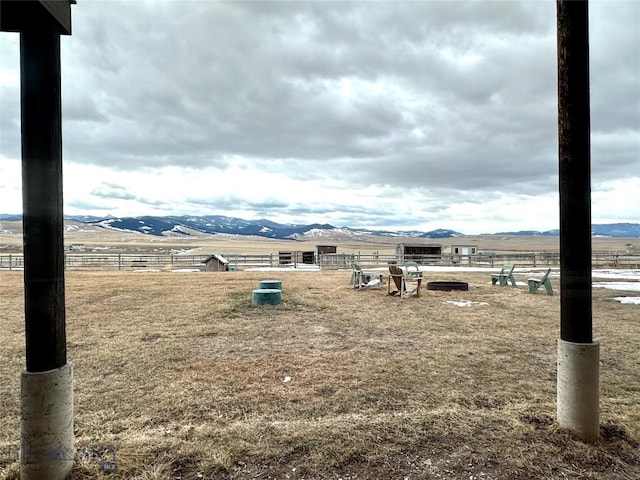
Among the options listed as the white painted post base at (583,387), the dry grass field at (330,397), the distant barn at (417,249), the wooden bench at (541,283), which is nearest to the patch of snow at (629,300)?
the wooden bench at (541,283)

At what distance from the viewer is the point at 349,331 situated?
26.7 feet

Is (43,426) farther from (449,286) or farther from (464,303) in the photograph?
(449,286)

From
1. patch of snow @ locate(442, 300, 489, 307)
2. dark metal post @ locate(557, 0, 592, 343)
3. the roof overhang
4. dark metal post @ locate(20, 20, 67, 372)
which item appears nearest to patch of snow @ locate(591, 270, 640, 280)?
patch of snow @ locate(442, 300, 489, 307)

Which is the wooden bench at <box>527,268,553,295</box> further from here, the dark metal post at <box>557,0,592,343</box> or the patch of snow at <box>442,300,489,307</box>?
the dark metal post at <box>557,0,592,343</box>

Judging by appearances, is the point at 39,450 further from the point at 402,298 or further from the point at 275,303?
the point at 402,298

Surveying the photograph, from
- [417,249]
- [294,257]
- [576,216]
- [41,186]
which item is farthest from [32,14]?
[417,249]

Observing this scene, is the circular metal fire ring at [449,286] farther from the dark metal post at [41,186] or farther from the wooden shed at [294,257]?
the wooden shed at [294,257]

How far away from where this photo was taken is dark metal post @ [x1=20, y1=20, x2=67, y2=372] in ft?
8.95

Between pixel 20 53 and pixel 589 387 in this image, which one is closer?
pixel 20 53

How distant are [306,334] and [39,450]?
208 inches

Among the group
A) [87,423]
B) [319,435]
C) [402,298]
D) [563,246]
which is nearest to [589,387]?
[563,246]

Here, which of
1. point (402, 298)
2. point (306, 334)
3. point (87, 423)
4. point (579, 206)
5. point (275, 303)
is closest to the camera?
point (579, 206)

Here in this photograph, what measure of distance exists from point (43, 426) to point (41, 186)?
1.71m

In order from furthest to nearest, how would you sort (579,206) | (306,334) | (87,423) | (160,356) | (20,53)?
(306,334), (160,356), (87,423), (579,206), (20,53)
